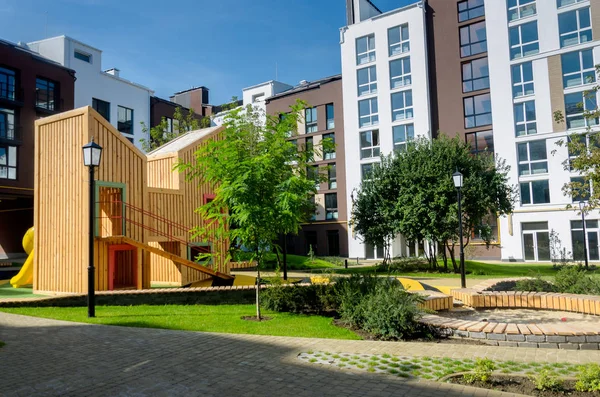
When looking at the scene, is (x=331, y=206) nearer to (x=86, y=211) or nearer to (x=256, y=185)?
(x=86, y=211)

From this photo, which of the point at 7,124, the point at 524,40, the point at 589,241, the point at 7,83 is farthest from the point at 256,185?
the point at 524,40

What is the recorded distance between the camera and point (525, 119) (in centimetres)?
3466

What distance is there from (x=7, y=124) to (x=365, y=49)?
99.4 ft

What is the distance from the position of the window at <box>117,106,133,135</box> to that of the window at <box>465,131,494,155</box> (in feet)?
102

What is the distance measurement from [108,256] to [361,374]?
440 inches

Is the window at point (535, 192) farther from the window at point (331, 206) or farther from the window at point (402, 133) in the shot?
the window at point (331, 206)

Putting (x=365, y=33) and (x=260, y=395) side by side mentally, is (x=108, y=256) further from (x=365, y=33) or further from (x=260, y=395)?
(x=365, y=33)

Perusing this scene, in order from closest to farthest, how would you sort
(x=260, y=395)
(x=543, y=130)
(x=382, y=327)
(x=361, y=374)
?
(x=260, y=395) < (x=361, y=374) < (x=382, y=327) < (x=543, y=130)

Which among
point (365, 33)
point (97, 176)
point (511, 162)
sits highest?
point (365, 33)

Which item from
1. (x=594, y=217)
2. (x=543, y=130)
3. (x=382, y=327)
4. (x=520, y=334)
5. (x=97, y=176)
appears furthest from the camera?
(x=543, y=130)

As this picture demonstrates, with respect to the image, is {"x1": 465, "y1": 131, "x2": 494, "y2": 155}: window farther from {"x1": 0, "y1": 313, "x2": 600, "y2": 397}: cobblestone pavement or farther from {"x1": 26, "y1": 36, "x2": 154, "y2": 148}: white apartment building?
{"x1": 0, "y1": 313, "x2": 600, "y2": 397}: cobblestone pavement

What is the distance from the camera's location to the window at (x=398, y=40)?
4038 centimetres

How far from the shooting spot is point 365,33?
42.6 meters

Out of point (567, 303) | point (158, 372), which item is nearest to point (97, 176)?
point (158, 372)
